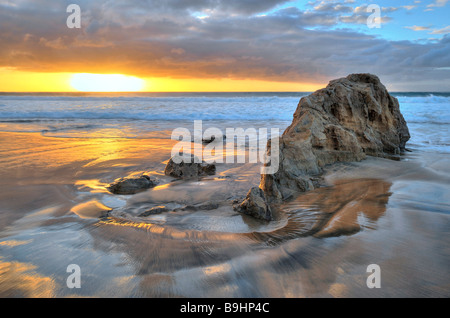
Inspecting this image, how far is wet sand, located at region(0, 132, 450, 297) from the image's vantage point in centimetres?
180

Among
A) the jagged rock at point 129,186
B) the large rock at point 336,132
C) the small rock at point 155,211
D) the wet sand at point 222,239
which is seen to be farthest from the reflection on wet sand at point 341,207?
the jagged rock at point 129,186

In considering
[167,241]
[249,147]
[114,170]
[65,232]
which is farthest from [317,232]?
[249,147]

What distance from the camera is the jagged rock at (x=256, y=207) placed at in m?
2.79

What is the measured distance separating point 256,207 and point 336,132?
8.71ft

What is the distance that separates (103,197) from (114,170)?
1.46 meters

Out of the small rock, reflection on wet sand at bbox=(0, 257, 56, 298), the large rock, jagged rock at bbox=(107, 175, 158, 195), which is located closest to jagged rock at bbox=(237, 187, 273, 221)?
the large rock

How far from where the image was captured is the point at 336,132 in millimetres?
4738

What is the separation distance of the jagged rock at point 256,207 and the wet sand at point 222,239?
10 centimetres

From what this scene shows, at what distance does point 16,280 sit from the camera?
73.2 inches

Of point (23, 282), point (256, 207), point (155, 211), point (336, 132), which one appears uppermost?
point (336, 132)

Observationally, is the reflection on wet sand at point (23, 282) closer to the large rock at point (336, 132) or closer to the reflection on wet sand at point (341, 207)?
the reflection on wet sand at point (341, 207)

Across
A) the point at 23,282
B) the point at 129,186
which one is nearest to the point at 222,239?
the point at 23,282

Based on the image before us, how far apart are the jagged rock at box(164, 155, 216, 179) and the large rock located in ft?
4.12

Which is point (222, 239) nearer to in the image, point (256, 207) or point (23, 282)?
point (256, 207)
